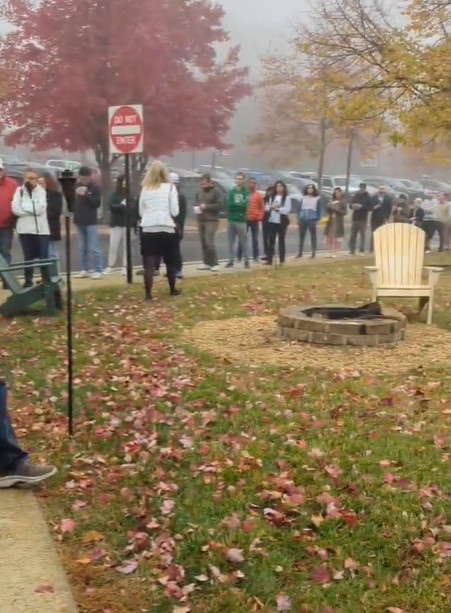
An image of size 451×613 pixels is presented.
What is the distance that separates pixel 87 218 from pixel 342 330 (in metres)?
6.06

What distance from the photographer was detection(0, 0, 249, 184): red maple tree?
88.5 feet

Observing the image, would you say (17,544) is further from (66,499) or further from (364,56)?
(364,56)

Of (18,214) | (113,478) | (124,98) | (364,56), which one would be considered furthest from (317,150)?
(113,478)

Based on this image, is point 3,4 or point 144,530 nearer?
point 144,530

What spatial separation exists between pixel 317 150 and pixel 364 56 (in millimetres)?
25256

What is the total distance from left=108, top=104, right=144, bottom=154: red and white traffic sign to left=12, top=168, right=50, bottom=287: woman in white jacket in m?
1.43

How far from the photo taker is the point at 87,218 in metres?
12.7

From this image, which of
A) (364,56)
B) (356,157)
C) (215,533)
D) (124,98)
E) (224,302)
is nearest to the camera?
(215,533)

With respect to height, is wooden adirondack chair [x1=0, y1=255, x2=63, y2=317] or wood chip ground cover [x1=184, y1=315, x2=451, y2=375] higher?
wooden adirondack chair [x1=0, y1=255, x2=63, y2=317]

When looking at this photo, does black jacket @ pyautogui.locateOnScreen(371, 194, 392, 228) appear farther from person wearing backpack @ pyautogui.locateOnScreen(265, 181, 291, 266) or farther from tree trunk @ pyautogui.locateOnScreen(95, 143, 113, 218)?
tree trunk @ pyautogui.locateOnScreen(95, 143, 113, 218)

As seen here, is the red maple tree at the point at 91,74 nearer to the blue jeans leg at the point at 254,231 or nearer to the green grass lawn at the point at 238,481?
the blue jeans leg at the point at 254,231

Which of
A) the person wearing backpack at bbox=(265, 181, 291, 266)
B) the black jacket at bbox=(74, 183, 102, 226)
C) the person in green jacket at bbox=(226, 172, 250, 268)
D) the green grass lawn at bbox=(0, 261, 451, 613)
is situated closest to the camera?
the green grass lawn at bbox=(0, 261, 451, 613)

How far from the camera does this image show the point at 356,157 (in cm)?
6619

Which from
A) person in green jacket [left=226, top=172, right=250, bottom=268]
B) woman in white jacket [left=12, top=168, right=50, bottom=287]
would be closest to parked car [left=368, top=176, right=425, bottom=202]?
person in green jacket [left=226, top=172, right=250, bottom=268]
